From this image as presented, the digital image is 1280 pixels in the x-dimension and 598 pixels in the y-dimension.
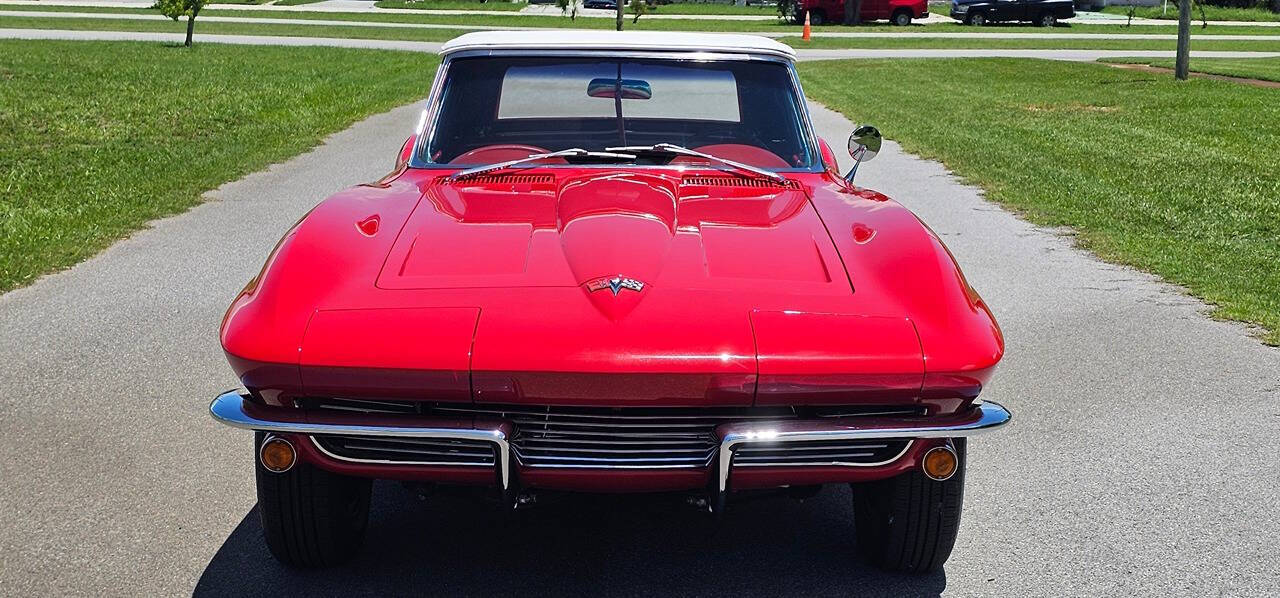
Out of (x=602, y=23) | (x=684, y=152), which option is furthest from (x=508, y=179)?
(x=602, y=23)

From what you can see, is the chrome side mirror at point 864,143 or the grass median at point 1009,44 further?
the grass median at point 1009,44

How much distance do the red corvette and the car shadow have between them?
0.10m

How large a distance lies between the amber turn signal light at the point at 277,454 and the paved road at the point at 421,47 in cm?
2578

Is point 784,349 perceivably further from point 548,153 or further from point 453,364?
point 548,153

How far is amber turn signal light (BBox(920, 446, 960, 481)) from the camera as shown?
3236 mm

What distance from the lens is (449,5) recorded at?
48.9 meters

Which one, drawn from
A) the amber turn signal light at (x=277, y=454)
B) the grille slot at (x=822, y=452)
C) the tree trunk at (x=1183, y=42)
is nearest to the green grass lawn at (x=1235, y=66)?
the tree trunk at (x=1183, y=42)

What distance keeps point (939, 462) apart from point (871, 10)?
138 ft

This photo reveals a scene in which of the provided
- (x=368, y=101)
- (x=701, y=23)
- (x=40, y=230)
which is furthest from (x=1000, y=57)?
(x=40, y=230)

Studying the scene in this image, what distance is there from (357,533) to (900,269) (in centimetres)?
160

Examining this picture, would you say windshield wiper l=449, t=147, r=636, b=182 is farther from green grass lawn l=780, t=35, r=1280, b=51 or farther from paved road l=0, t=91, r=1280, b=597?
green grass lawn l=780, t=35, r=1280, b=51

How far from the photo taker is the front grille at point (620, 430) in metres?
3.06

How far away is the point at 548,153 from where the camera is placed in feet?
14.6

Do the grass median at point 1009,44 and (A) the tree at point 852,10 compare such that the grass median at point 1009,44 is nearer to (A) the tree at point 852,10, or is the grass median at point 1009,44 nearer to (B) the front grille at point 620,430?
(A) the tree at point 852,10
